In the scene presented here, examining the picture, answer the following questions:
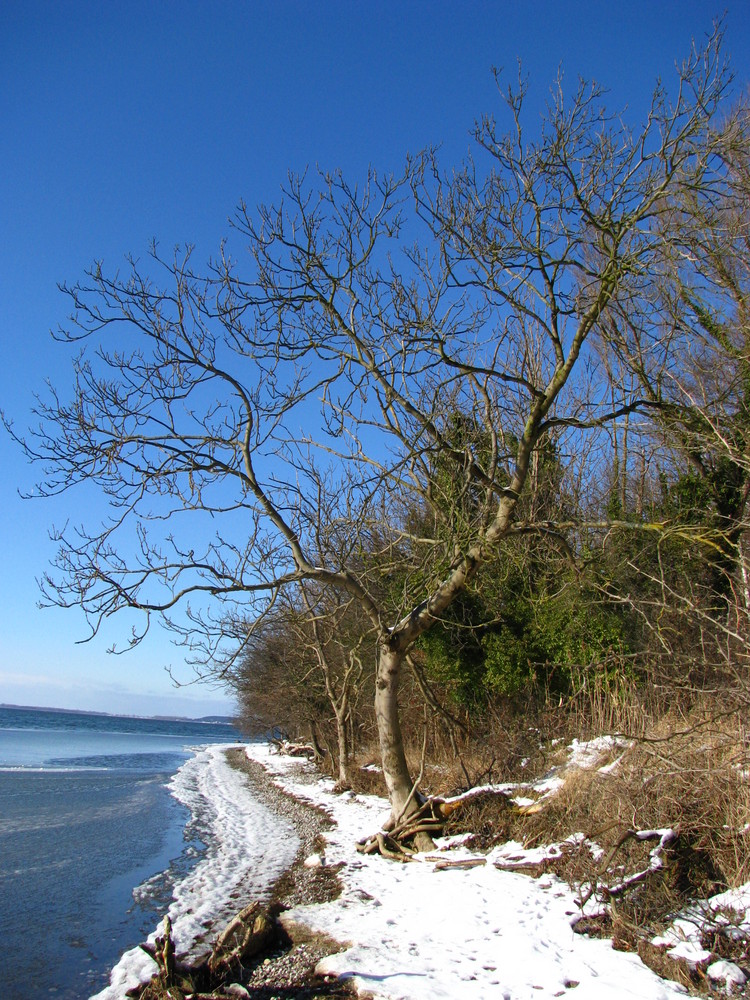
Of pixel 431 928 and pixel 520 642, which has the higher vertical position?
pixel 520 642

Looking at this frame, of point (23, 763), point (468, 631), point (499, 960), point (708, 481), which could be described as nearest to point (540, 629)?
point (468, 631)

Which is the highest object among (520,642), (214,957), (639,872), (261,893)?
(520,642)

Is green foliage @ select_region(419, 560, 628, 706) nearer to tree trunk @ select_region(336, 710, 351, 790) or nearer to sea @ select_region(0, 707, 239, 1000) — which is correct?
tree trunk @ select_region(336, 710, 351, 790)

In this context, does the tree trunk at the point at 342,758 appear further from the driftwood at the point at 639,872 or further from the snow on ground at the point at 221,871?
the driftwood at the point at 639,872

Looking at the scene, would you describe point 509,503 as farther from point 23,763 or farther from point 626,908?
point 23,763

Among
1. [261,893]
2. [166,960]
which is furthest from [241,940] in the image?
[261,893]

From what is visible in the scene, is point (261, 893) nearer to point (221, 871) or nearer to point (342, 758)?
point (221, 871)

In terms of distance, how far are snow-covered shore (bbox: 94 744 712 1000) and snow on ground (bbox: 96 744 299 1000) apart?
27 millimetres

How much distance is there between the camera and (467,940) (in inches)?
231

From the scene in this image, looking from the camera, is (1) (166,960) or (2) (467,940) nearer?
(1) (166,960)

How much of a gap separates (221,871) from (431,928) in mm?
4628

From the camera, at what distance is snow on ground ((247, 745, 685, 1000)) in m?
4.80

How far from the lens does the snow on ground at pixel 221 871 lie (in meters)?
6.36

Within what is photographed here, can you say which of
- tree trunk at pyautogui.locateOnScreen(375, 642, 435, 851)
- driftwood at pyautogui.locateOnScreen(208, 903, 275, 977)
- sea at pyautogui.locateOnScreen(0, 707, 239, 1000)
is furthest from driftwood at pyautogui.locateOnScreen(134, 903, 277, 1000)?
tree trunk at pyautogui.locateOnScreen(375, 642, 435, 851)
